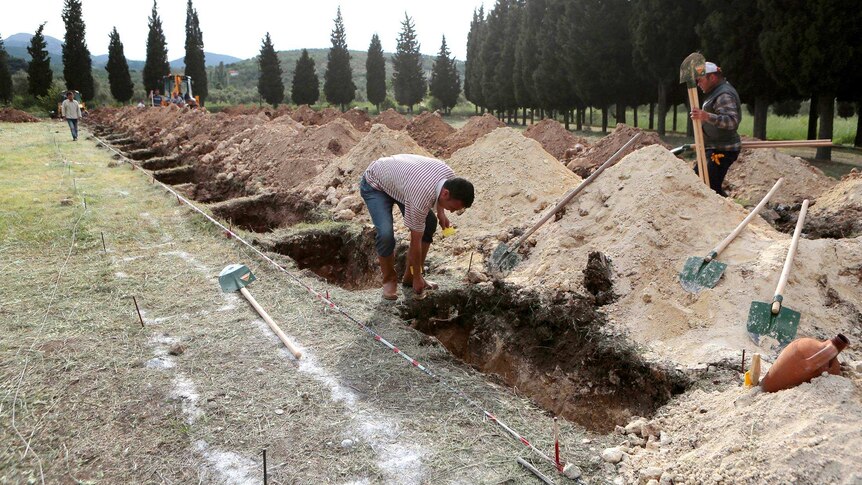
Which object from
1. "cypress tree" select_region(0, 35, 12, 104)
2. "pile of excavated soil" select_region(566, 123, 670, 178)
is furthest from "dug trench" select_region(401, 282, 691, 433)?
"cypress tree" select_region(0, 35, 12, 104)

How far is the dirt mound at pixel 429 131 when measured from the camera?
14.7 meters

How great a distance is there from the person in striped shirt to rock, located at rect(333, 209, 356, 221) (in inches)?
106

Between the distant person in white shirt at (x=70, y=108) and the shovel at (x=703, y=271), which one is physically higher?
the distant person in white shirt at (x=70, y=108)

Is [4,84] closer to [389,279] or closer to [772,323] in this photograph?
[389,279]

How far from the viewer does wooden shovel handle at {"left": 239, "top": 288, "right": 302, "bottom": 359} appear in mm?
3838

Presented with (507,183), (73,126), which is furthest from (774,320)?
(73,126)

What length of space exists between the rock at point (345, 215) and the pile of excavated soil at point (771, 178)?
5.31m

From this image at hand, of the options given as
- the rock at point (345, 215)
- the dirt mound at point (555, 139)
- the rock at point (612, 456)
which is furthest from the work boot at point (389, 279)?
the dirt mound at point (555, 139)

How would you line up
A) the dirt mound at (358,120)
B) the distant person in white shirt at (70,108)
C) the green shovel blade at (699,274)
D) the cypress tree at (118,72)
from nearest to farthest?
the green shovel blade at (699,274) → the distant person in white shirt at (70,108) → the dirt mound at (358,120) → the cypress tree at (118,72)

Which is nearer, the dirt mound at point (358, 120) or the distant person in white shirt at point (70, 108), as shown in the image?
the distant person in white shirt at point (70, 108)

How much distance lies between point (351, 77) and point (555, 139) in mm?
36314

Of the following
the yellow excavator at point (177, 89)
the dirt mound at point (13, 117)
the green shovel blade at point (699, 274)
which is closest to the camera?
the green shovel blade at point (699, 274)

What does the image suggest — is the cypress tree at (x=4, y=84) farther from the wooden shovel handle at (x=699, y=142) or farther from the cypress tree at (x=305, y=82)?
the wooden shovel handle at (x=699, y=142)

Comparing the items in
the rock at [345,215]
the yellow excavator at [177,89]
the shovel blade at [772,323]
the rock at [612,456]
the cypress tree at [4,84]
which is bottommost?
the rock at [612,456]
